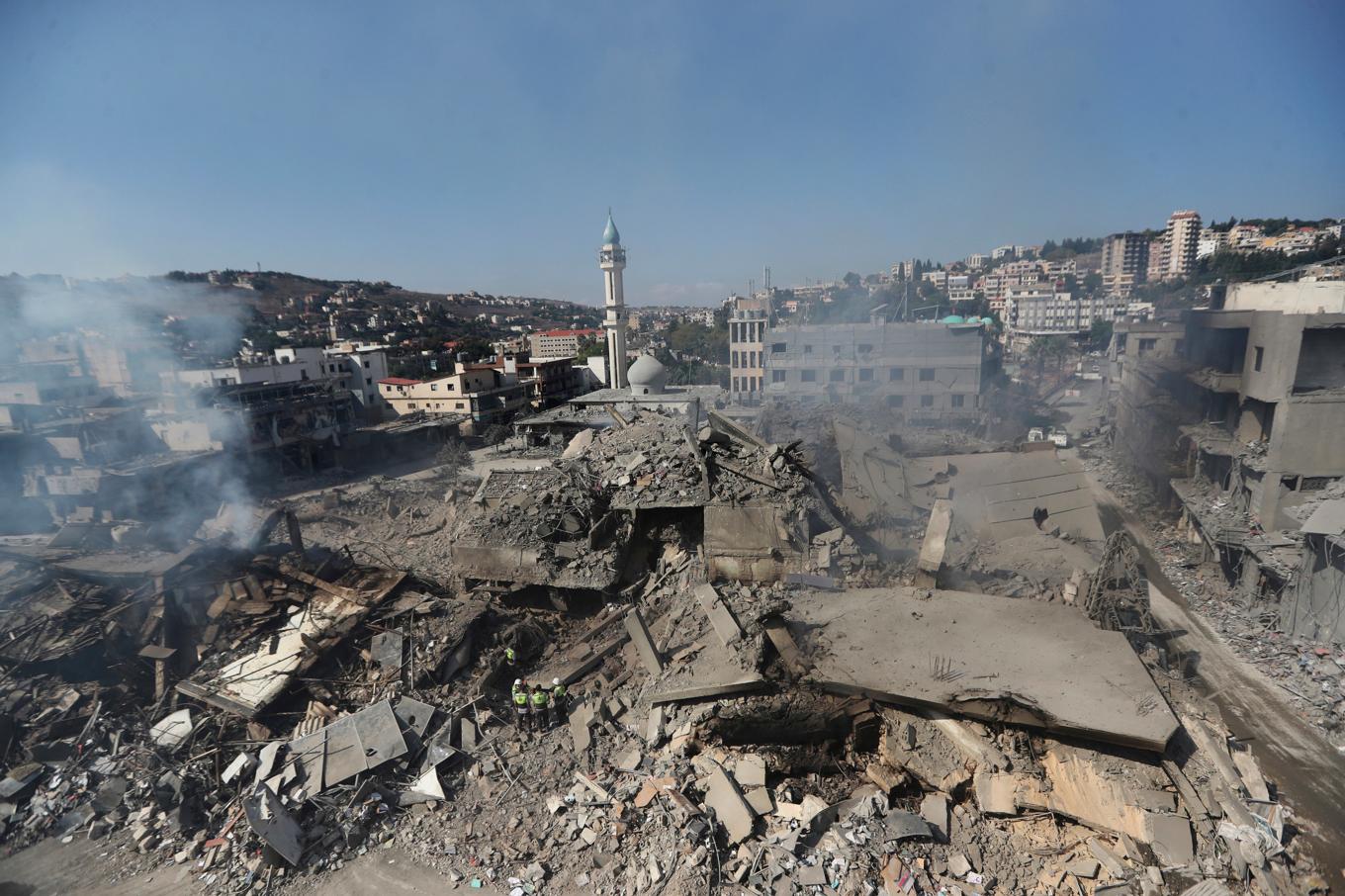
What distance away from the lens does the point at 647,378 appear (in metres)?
26.8

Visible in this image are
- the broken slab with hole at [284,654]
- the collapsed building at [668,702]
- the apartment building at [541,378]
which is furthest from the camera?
the apartment building at [541,378]

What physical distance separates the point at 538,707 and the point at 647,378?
20.5m

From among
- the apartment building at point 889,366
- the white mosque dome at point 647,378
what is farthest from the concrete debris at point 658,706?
the white mosque dome at point 647,378

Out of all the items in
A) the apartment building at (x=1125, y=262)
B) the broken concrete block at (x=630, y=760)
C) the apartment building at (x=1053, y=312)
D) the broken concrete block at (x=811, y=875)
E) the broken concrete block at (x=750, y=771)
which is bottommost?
the broken concrete block at (x=630, y=760)

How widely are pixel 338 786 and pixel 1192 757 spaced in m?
8.37

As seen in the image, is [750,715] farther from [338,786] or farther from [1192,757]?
[338,786]

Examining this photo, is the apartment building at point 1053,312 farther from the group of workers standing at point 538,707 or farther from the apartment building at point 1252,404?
the group of workers standing at point 538,707

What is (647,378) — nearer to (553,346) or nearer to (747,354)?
(747,354)

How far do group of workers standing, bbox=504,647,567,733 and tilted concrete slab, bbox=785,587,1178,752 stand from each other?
298 cm

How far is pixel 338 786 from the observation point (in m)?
6.56

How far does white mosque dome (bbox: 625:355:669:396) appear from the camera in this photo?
2683cm


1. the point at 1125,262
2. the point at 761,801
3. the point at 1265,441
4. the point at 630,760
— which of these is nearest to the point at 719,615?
the point at 630,760

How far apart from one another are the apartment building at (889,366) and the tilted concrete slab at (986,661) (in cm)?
1856

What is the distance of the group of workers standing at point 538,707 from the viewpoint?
726 centimetres
